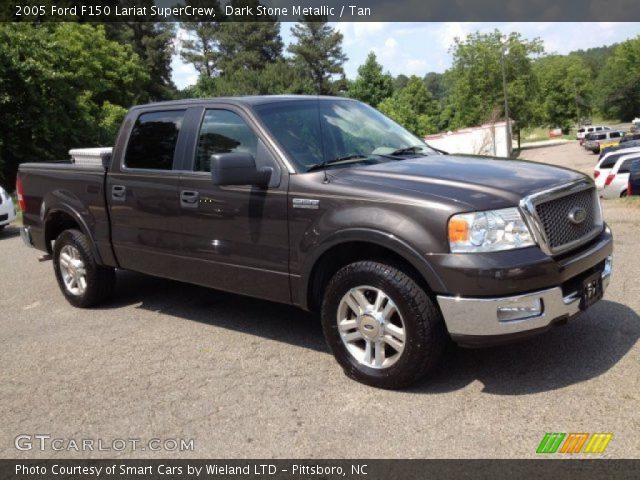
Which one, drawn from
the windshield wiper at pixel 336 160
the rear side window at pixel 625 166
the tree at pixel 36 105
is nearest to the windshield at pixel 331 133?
the windshield wiper at pixel 336 160

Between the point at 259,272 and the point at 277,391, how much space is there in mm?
884

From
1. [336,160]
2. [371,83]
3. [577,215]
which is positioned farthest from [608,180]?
[371,83]

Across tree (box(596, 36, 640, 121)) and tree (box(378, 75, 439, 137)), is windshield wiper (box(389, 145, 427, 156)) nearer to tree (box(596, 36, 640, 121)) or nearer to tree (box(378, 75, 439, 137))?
tree (box(378, 75, 439, 137))

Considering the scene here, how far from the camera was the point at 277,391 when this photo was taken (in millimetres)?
4008

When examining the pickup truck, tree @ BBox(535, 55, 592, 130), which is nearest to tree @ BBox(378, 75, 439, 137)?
tree @ BBox(535, 55, 592, 130)

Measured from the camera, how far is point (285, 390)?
13.2ft

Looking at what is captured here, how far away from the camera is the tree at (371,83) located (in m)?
64.1

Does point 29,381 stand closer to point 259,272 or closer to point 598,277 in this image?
point 259,272

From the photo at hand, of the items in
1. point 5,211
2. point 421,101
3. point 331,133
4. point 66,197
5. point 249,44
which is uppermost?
point 249,44

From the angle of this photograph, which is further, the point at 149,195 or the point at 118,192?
the point at 118,192

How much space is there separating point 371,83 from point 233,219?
62157mm

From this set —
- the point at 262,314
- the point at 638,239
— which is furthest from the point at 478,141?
the point at 262,314

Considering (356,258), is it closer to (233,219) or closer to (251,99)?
(233,219)
